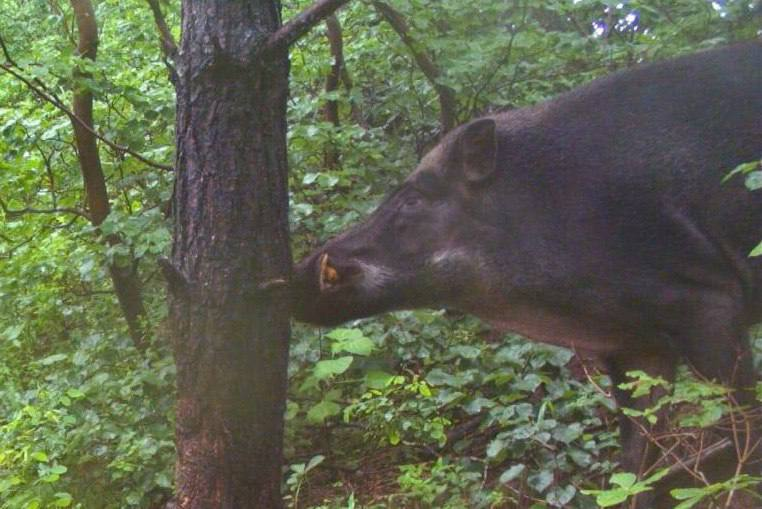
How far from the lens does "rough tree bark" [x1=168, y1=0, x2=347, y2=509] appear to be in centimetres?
395

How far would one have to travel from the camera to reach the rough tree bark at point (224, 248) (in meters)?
3.95

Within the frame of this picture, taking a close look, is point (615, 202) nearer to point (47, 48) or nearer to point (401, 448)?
point (401, 448)

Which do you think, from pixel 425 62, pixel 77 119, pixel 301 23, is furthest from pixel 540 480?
pixel 77 119

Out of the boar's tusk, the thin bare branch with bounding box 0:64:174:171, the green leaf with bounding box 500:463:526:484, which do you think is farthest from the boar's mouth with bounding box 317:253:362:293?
the green leaf with bounding box 500:463:526:484

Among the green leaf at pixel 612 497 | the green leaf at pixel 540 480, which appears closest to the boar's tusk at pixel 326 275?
the green leaf at pixel 540 480

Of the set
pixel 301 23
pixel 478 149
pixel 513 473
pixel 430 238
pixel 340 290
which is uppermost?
pixel 301 23

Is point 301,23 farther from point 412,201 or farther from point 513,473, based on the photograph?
point 513,473

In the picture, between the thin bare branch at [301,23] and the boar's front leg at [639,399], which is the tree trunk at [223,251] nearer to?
the thin bare branch at [301,23]

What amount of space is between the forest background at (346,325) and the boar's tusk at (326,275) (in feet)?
1.28

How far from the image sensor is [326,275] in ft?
15.9

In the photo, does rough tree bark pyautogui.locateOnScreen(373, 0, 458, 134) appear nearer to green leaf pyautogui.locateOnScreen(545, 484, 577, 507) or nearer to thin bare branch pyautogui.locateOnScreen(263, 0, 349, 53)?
thin bare branch pyautogui.locateOnScreen(263, 0, 349, 53)

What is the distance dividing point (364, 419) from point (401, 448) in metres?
0.28

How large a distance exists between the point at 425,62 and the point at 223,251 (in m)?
3.07

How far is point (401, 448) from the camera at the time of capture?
20.1 feet
